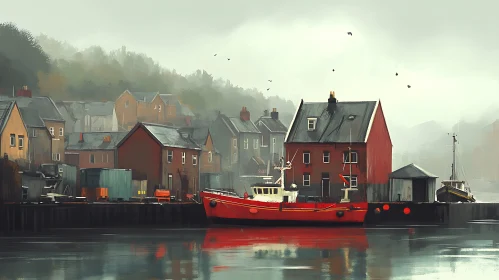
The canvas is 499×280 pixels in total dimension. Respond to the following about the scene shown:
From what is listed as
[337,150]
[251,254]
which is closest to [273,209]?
[337,150]

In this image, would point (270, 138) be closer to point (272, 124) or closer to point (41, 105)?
point (272, 124)

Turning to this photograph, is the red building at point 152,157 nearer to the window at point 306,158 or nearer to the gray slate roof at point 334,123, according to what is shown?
the gray slate roof at point 334,123

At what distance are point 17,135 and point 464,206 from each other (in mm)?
44878

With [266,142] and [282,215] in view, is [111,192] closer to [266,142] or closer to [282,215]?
[282,215]

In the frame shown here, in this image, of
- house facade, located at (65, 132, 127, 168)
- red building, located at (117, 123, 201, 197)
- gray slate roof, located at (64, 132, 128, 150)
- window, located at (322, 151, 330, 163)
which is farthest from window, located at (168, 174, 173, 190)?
gray slate roof, located at (64, 132, 128, 150)

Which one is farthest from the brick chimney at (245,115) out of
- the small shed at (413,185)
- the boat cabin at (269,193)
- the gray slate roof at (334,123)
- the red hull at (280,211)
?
the boat cabin at (269,193)

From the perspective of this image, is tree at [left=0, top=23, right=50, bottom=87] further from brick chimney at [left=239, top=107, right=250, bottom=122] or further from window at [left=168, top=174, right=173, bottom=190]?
window at [left=168, top=174, right=173, bottom=190]

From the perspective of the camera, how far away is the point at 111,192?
8838cm

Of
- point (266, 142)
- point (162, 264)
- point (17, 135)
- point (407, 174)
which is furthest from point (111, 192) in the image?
point (266, 142)

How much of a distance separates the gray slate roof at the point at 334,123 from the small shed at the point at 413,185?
589 cm

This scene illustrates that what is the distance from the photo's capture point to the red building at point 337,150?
8456 cm

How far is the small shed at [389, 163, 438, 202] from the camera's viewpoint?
85.1 meters

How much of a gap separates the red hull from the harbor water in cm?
255

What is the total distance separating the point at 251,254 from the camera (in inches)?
1948
